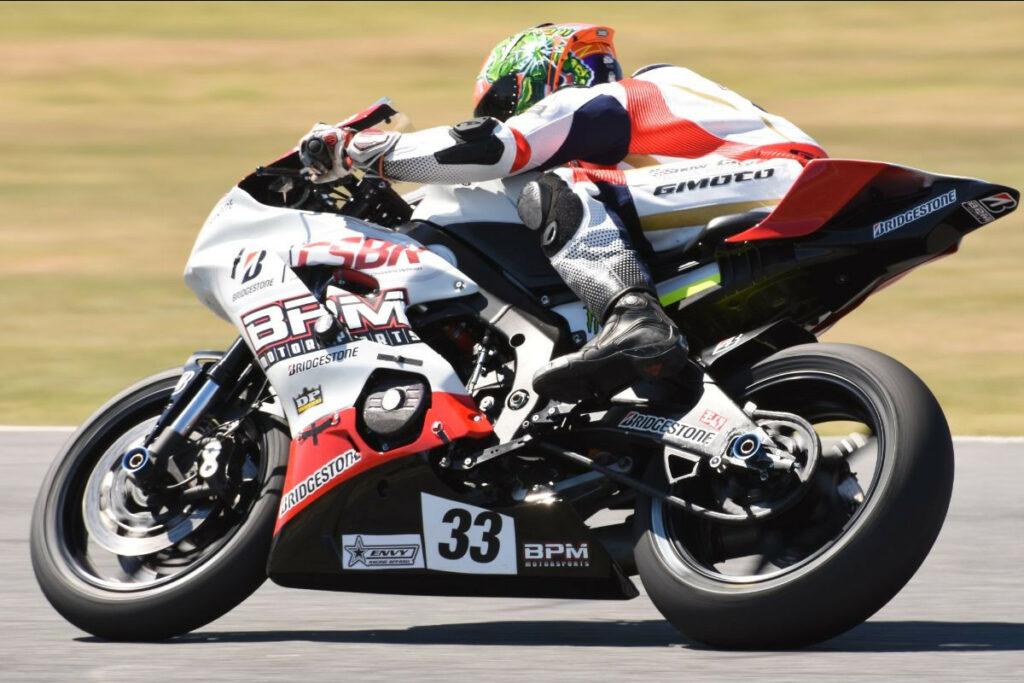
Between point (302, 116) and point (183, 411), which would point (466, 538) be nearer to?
point (183, 411)

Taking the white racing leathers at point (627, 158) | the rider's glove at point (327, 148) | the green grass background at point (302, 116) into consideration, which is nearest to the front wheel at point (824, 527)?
the white racing leathers at point (627, 158)

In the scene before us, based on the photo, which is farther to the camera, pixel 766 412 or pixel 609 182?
pixel 609 182

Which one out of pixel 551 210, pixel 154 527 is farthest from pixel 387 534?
pixel 551 210

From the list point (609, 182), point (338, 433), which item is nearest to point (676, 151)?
point (609, 182)

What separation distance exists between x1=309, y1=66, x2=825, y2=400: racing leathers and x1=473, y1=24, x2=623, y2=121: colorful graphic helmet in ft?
0.70

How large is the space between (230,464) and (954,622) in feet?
6.57

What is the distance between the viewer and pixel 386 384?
4.82 m

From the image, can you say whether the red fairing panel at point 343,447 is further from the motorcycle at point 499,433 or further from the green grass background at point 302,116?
the green grass background at point 302,116

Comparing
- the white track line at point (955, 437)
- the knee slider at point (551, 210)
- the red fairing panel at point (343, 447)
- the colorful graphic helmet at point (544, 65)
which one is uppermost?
the colorful graphic helmet at point (544, 65)

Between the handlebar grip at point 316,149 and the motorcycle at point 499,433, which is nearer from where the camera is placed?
the motorcycle at point 499,433

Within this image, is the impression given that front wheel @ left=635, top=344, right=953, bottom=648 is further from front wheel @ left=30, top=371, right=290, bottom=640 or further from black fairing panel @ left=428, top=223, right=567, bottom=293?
front wheel @ left=30, top=371, right=290, bottom=640

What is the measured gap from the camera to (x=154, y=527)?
16.4 feet

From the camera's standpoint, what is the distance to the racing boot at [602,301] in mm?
4457

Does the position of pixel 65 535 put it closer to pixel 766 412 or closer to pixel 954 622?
pixel 766 412
